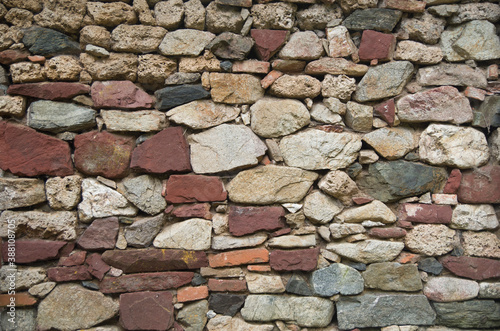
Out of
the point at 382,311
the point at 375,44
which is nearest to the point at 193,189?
the point at 382,311

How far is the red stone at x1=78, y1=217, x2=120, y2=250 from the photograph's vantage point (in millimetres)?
2139

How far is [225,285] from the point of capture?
2.16 metres

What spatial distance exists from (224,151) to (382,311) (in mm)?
1471

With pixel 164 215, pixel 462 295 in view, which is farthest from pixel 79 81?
pixel 462 295

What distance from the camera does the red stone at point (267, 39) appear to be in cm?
229

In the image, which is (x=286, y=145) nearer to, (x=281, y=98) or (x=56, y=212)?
(x=281, y=98)

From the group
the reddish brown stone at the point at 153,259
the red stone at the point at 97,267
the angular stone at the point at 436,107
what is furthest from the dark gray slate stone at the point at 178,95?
the angular stone at the point at 436,107

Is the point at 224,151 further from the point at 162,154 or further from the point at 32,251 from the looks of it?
the point at 32,251

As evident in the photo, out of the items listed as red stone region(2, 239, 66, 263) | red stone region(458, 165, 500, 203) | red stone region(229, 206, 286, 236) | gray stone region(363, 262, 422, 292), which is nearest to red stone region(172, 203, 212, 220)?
red stone region(229, 206, 286, 236)

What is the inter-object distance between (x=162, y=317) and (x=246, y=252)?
0.66 metres

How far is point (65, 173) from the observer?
216 cm

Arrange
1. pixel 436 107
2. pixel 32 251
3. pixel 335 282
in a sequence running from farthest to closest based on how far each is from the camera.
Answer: pixel 436 107
pixel 335 282
pixel 32 251

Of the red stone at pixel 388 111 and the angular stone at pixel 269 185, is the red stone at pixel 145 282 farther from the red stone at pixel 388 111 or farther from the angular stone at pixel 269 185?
the red stone at pixel 388 111

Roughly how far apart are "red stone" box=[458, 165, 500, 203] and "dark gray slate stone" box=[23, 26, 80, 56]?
9.22ft
